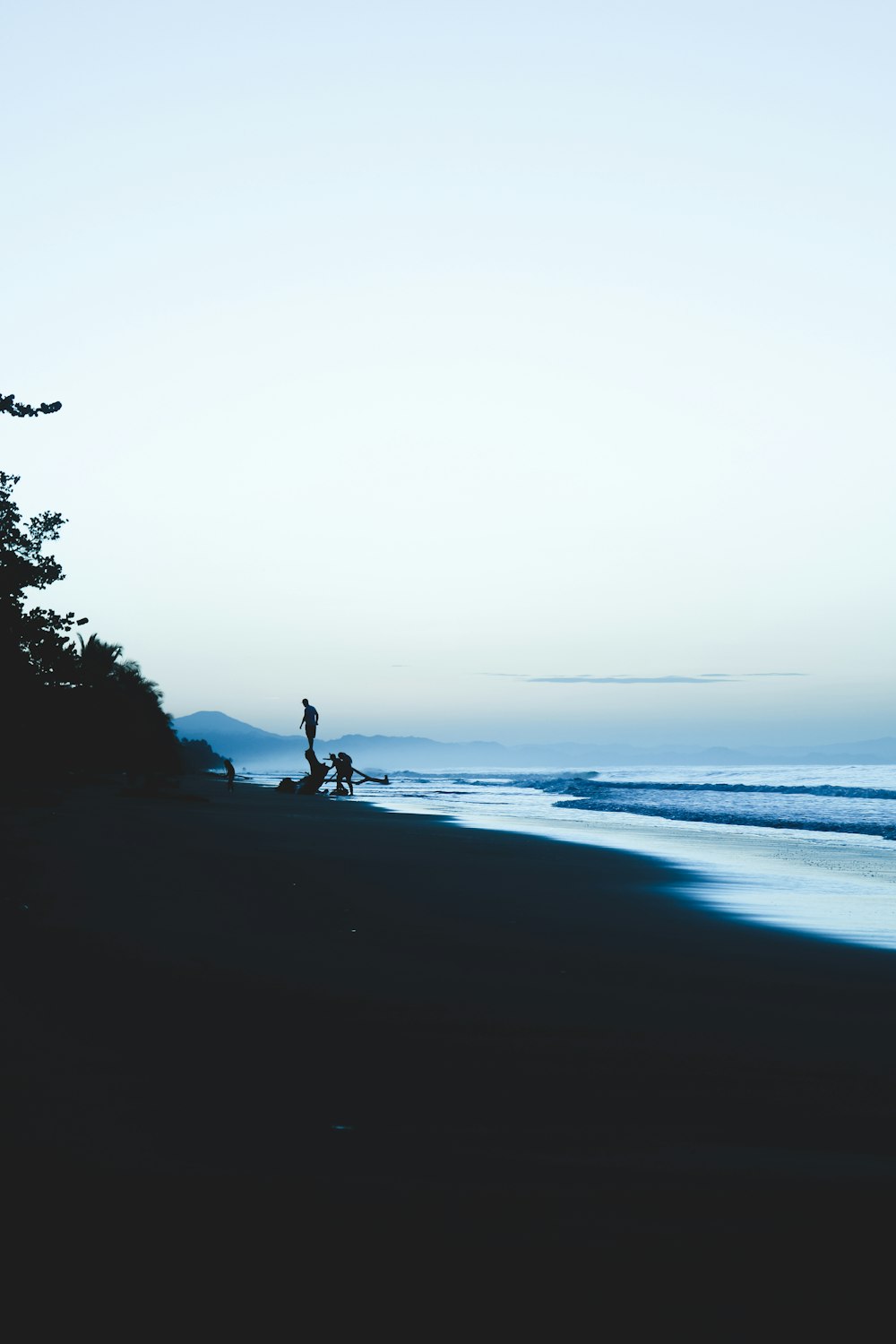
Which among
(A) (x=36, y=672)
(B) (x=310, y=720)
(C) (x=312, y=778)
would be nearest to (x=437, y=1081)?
(A) (x=36, y=672)

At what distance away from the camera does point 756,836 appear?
19594 millimetres

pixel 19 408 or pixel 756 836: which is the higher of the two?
pixel 19 408

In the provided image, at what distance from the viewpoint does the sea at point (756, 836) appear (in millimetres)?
9695

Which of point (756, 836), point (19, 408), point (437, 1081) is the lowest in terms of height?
point (756, 836)

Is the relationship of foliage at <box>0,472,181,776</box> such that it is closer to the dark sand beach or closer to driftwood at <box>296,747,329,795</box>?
driftwood at <box>296,747,329,795</box>

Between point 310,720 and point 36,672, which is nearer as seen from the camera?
point 36,672

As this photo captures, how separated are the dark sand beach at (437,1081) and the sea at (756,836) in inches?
67.5

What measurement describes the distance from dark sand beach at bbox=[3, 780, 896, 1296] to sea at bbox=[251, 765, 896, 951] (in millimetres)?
1714

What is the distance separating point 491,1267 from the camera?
234 cm

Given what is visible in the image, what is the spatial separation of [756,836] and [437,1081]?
17.0 meters

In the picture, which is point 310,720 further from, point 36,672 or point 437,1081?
point 437,1081

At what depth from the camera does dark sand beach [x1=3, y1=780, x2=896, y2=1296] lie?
2572 mm

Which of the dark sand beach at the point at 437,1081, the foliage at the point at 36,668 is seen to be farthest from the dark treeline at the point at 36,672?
the dark sand beach at the point at 437,1081

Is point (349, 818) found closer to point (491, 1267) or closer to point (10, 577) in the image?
point (10, 577)
